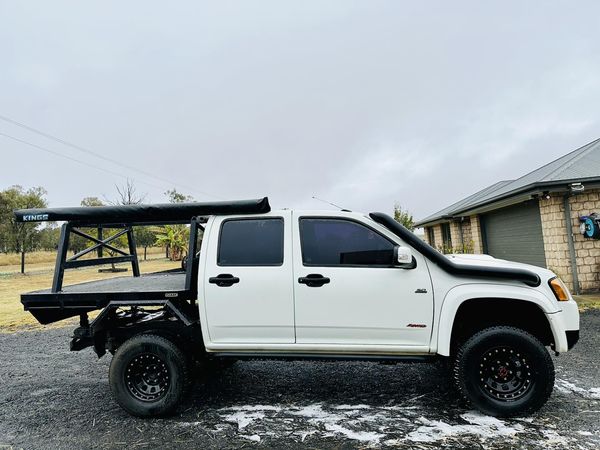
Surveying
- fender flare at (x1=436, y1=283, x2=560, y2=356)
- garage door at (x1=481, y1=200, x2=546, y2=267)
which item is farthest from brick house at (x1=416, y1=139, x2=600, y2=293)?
fender flare at (x1=436, y1=283, x2=560, y2=356)

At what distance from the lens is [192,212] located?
3.86 metres

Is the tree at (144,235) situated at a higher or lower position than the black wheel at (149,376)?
higher

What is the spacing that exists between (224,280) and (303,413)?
4.95ft

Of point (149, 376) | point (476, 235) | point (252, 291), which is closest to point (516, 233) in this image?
point (476, 235)

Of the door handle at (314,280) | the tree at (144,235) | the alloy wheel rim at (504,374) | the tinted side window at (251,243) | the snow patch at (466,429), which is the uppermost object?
the tree at (144,235)

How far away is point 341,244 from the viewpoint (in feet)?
12.0

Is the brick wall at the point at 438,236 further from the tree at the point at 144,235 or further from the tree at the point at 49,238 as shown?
the tree at the point at 49,238

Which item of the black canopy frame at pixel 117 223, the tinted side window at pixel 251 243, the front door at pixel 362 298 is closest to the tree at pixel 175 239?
the black canopy frame at pixel 117 223

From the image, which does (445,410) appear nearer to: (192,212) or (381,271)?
(381,271)

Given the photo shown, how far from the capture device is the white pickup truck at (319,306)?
3.37 metres

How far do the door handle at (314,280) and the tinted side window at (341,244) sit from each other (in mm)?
136

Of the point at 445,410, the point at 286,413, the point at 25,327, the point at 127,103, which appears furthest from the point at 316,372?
the point at 127,103

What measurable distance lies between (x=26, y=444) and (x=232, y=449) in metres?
1.86

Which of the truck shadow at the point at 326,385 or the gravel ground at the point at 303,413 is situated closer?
the gravel ground at the point at 303,413
